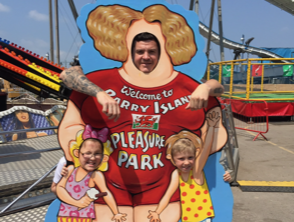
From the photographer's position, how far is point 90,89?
6.77 ft

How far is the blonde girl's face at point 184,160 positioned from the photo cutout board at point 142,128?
0.4 inches

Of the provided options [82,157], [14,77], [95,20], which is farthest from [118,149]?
[14,77]

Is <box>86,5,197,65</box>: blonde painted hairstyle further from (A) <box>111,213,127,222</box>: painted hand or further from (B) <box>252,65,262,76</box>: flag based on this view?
(B) <box>252,65,262,76</box>: flag

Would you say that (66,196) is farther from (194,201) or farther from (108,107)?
(194,201)

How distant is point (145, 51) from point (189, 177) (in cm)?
133

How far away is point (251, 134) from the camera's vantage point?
8875 mm

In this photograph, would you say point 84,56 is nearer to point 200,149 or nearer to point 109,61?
point 109,61

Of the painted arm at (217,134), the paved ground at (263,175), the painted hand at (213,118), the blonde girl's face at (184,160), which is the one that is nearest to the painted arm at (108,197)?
the blonde girl's face at (184,160)

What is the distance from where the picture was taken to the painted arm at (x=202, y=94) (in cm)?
209

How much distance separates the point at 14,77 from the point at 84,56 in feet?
17.4

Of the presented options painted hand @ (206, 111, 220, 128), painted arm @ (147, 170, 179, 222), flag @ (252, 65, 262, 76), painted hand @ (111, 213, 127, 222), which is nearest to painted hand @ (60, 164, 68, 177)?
painted hand @ (111, 213, 127, 222)

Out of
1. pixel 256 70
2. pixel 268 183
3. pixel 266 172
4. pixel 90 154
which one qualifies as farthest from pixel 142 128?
pixel 256 70

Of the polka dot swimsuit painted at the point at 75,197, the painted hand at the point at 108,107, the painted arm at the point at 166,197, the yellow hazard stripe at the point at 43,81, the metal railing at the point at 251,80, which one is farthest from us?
the metal railing at the point at 251,80

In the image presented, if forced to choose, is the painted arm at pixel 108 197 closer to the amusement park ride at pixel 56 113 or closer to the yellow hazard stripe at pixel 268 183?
the amusement park ride at pixel 56 113
